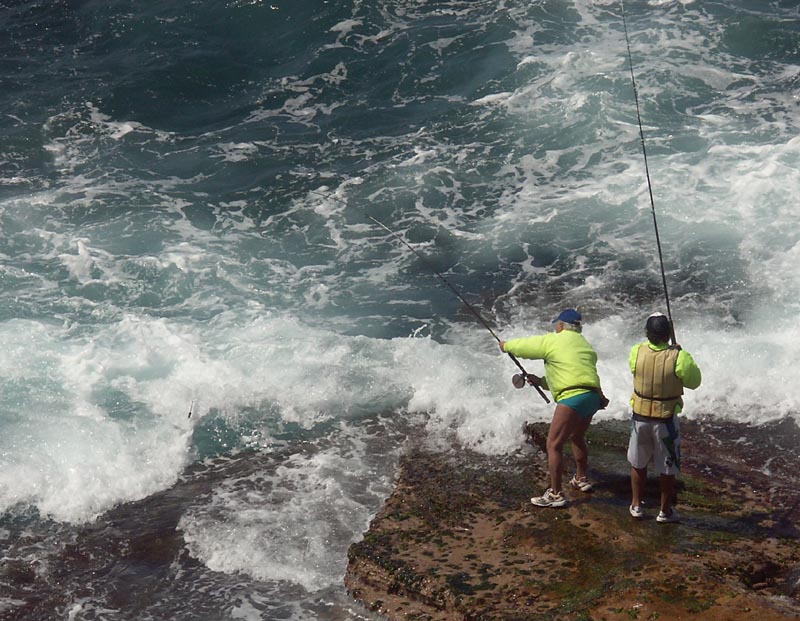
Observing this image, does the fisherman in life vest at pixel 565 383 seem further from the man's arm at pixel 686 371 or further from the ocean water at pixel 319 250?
the ocean water at pixel 319 250

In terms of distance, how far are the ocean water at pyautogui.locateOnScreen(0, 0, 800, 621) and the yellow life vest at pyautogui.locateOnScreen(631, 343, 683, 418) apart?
82.2 inches

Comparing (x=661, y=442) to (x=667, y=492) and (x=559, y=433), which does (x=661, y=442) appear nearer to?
(x=667, y=492)

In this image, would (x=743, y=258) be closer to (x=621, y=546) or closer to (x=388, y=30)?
(x=621, y=546)

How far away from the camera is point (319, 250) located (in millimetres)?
12648

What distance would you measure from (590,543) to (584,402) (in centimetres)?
98

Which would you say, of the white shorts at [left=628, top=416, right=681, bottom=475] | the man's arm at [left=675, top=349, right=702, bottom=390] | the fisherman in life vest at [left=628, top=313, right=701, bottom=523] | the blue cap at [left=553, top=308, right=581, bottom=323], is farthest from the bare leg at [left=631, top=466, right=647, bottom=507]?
the blue cap at [left=553, top=308, right=581, bottom=323]

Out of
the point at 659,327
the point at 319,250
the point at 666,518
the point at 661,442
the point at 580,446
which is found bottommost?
the point at 319,250

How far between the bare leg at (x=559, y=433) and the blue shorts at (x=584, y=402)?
0.03 m

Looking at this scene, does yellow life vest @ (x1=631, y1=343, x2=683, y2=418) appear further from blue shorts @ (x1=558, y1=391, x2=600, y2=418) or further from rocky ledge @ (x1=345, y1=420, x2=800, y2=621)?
rocky ledge @ (x1=345, y1=420, x2=800, y2=621)

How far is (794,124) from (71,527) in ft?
39.0

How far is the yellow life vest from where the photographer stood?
6.07m

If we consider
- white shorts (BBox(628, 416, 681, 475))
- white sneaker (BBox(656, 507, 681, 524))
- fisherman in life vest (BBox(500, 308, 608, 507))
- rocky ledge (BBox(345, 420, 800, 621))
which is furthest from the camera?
fisherman in life vest (BBox(500, 308, 608, 507))

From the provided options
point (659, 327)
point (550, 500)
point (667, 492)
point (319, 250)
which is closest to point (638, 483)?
point (667, 492)

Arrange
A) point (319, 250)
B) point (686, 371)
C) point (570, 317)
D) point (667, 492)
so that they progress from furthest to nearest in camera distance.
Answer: point (319, 250) → point (570, 317) → point (667, 492) → point (686, 371)
